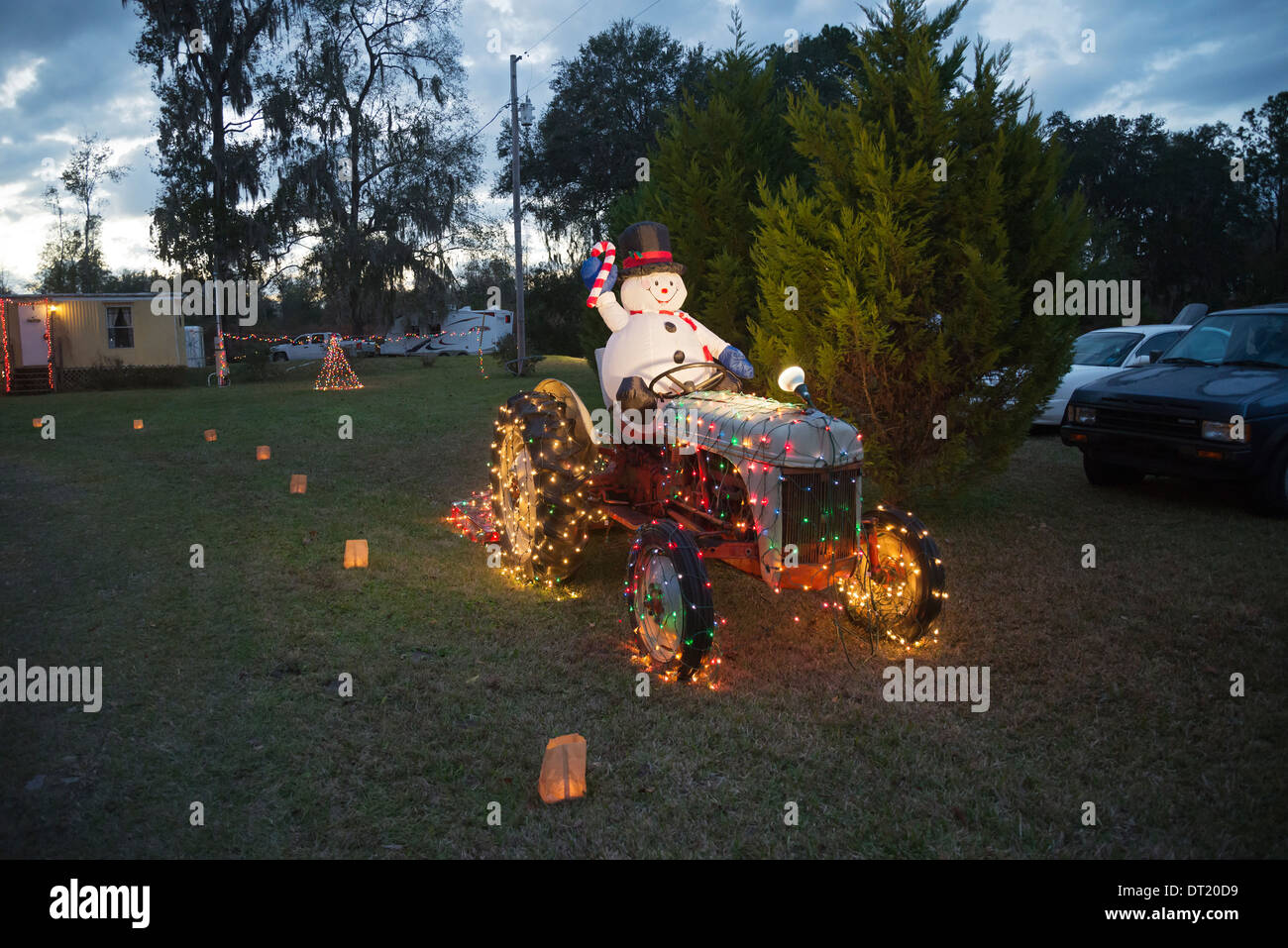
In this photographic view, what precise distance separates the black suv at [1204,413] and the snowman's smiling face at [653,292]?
16.9 feet

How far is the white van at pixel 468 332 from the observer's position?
42.4 meters

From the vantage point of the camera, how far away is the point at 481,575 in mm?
6270

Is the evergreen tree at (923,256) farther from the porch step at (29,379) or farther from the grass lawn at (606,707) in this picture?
the porch step at (29,379)

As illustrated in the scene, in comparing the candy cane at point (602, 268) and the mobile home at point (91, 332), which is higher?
the mobile home at point (91, 332)

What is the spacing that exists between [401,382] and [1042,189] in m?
19.4

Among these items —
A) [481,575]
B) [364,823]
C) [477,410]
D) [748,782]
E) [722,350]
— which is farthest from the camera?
[477,410]

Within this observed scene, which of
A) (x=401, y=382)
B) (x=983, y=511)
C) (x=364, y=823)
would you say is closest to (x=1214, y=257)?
(x=401, y=382)

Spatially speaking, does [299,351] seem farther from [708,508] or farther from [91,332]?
[708,508]

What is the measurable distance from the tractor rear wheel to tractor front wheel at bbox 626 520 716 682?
0.96 m

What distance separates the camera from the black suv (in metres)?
7.35

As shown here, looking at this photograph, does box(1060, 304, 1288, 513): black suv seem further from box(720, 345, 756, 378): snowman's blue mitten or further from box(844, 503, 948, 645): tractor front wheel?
box(720, 345, 756, 378): snowman's blue mitten

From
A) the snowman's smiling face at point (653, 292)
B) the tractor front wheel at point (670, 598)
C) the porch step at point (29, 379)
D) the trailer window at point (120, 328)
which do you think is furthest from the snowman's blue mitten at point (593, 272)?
the trailer window at point (120, 328)

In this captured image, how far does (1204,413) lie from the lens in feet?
24.7
